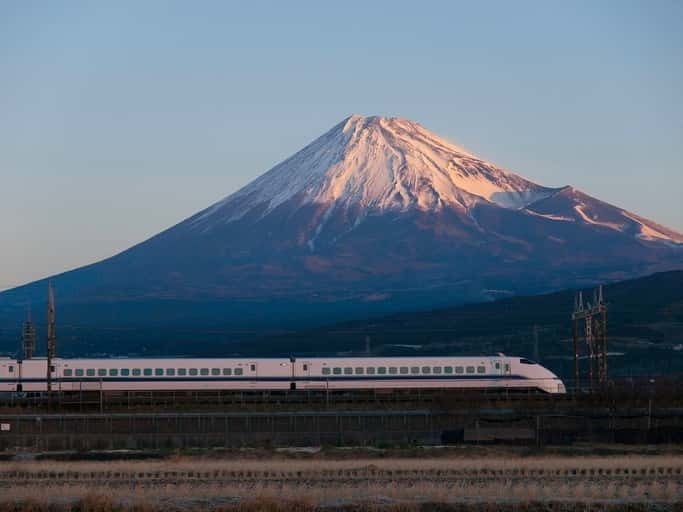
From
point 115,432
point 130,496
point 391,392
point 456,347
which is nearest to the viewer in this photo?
point 130,496

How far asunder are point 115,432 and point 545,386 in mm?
25037

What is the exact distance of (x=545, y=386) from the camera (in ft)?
247

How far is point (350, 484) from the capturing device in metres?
41.4

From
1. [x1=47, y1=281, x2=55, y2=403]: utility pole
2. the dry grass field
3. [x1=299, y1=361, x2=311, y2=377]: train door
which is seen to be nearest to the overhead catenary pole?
[x1=47, y1=281, x2=55, y2=403]: utility pole

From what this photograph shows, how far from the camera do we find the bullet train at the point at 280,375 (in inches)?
2945

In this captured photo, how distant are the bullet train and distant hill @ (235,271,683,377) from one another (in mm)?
52894

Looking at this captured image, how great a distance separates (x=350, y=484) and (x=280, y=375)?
112 feet

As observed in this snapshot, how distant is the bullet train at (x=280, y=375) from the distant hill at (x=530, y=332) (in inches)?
2082

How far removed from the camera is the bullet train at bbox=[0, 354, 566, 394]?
245 feet

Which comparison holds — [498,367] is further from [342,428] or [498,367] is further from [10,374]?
[10,374]

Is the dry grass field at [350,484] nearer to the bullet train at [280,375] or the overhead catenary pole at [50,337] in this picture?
the overhead catenary pole at [50,337]

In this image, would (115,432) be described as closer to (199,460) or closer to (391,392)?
(199,460)

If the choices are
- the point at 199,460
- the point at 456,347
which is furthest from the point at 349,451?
the point at 456,347

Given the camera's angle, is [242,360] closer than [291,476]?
No
